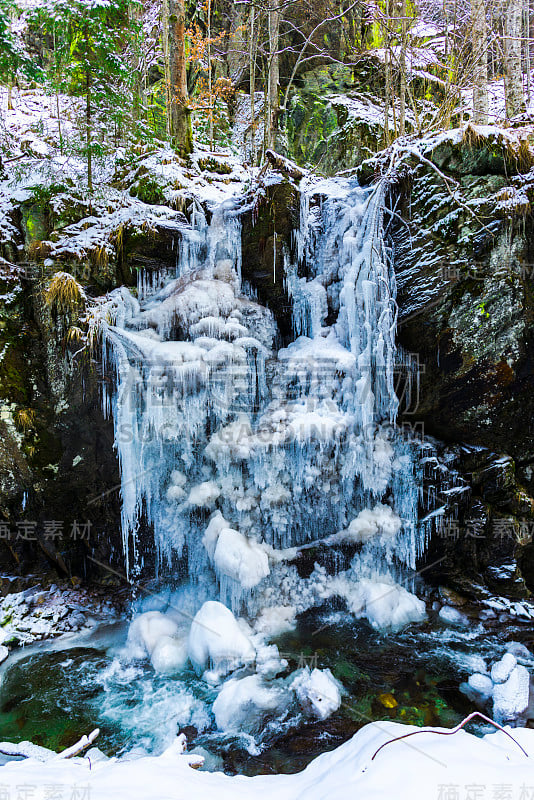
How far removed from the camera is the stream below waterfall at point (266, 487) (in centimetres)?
470

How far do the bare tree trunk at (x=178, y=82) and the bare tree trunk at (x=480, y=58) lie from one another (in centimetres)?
499

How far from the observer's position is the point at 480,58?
22.6 ft

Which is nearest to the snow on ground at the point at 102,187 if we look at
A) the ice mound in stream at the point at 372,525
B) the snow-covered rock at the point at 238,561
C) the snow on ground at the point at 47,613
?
the snow-covered rock at the point at 238,561

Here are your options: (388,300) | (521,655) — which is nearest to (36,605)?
(521,655)

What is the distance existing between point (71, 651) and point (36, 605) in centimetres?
111

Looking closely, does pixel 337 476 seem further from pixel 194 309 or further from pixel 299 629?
pixel 194 309

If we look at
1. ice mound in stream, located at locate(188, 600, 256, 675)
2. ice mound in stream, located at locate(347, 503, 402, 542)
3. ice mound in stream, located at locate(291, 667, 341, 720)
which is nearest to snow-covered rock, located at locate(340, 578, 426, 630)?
ice mound in stream, located at locate(347, 503, 402, 542)

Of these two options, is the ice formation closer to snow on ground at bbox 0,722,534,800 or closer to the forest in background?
snow on ground at bbox 0,722,534,800

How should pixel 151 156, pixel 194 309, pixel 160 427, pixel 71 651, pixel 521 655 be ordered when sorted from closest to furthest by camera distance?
pixel 521 655
pixel 71 651
pixel 160 427
pixel 194 309
pixel 151 156

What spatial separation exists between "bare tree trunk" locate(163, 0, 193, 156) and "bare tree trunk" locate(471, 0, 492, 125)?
16.4 ft

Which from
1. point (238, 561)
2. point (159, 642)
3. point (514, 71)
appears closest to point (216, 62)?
point (514, 71)

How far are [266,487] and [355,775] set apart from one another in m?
3.52

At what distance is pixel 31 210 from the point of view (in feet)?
19.8

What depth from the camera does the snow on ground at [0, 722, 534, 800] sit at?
2074mm
